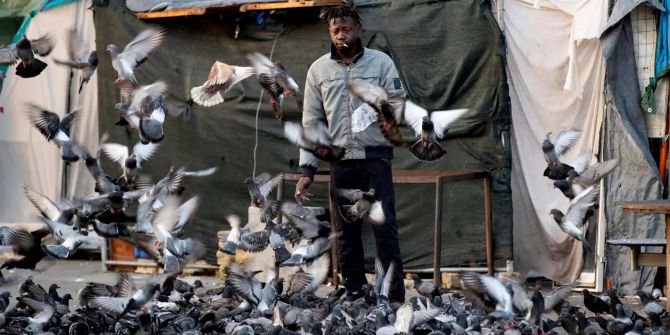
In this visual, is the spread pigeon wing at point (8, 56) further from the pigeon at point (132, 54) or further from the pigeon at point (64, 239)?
the pigeon at point (64, 239)

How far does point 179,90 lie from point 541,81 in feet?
12.3

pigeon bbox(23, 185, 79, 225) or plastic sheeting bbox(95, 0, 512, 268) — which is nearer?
pigeon bbox(23, 185, 79, 225)

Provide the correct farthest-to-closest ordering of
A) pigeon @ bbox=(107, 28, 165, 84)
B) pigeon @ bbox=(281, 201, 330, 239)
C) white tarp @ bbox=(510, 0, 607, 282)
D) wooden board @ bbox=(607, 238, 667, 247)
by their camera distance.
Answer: white tarp @ bbox=(510, 0, 607, 282), pigeon @ bbox=(107, 28, 165, 84), pigeon @ bbox=(281, 201, 330, 239), wooden board @ bbox=(607, 238, 667, 247)

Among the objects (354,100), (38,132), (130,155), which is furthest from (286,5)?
(38,132)

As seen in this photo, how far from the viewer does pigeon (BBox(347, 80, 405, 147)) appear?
325 inches

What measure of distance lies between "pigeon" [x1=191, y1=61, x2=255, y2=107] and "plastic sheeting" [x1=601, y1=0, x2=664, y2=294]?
3.28 meters

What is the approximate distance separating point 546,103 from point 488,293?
329 cm

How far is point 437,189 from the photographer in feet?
32.4

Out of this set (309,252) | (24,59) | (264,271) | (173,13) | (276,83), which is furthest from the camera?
(173,13)

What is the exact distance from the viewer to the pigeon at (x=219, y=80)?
10906 millimetres

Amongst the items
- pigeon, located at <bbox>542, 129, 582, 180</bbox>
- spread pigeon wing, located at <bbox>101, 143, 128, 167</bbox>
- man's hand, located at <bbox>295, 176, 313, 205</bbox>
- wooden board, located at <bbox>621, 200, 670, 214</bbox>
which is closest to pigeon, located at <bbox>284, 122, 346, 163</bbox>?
man's hand, located at <bbox>295, 176, 313, 205</bbox>

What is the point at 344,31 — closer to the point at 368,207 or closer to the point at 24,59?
the point at 368,207

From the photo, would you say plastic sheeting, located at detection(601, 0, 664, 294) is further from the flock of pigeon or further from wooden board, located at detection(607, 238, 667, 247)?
wooden board, located at detection(607, 238, 667, 247)

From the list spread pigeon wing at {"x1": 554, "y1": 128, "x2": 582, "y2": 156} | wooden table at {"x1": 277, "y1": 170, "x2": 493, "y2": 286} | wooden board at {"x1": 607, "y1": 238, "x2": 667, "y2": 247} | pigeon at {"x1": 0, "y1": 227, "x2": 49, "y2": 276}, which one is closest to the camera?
pigeon at {"x1": 0, "y1": 227, "x2": 49, "y2": 276}
